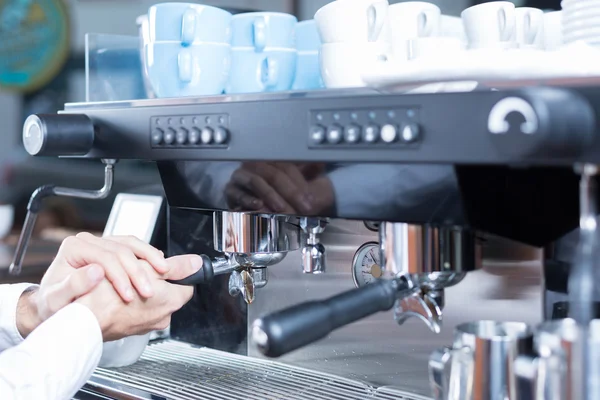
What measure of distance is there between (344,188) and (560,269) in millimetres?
216

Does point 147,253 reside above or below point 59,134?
below

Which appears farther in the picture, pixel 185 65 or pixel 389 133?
pixel 185 65

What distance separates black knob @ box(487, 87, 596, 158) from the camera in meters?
0.50

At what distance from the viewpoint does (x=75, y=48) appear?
3510mm

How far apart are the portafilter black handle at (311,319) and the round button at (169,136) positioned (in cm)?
28

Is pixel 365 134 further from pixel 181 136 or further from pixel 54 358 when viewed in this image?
pixel 54 358

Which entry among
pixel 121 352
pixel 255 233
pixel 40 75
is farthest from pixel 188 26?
pixel 40 75

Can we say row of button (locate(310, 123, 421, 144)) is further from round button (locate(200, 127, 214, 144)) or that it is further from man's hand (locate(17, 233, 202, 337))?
man's hand (locate(17, 233, 202, 337))

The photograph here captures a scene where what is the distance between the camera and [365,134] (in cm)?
63

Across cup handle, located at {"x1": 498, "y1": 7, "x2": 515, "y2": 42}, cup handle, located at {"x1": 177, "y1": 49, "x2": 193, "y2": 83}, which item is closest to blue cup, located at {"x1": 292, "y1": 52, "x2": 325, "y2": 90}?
cup handle, located at {"x1": 177, "y1": 49, "x2": 193, "y2": 83}

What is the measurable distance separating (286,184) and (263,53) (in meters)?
0.21

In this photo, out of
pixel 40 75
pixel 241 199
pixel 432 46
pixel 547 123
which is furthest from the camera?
pixel 40 75

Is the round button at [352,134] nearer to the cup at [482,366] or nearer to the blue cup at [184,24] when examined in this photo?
the cup at [482,366]

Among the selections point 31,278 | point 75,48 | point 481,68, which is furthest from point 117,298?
point 75,48
